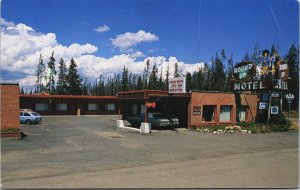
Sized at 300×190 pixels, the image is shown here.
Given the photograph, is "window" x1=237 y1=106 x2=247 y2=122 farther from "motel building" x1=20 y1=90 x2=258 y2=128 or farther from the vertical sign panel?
the vertical sign panel

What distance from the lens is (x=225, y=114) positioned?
33.5m

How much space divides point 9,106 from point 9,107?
69 mm

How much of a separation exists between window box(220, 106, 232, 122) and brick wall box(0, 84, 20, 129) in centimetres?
1917

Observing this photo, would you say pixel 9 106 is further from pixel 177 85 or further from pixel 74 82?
pixel 74 82

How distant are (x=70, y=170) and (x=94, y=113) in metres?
43.9

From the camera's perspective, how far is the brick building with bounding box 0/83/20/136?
2242 centimetres

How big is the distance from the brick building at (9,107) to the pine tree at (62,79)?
67.4 metres

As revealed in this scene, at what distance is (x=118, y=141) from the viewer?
2180 centimetres

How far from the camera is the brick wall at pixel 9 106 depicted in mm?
22438

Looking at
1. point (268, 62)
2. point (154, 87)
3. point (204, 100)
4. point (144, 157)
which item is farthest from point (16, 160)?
point (154, 87)

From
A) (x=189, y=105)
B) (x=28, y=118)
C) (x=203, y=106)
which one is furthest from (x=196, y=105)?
(x=28, y=118)

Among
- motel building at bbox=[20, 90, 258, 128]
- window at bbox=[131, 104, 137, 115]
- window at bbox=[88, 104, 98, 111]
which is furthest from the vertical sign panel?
window at bbox=[88, 104, 98, 111]

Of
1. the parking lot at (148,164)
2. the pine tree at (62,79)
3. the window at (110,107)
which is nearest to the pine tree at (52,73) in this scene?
the pine tree at (62,79)

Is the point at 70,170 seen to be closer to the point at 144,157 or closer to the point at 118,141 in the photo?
the point at 144,157
